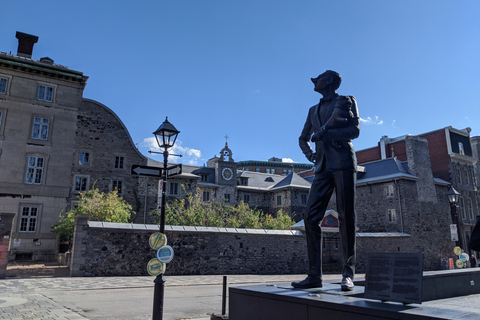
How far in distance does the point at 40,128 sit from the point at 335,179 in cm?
2704

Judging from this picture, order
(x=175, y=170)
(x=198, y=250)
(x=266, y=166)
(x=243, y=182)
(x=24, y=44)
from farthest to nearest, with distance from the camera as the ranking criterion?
(x=266, y=166)
(x=243, y=182)
(x=24, y=44)
(x=198, y=250)
(x=175, y=170)

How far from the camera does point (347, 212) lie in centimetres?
527

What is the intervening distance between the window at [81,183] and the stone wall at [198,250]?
14.0m

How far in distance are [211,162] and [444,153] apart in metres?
27.0

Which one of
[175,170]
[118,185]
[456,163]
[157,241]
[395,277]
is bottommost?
[395,277]

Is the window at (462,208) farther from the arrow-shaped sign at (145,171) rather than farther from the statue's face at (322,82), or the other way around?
the statue's face at (322,82)

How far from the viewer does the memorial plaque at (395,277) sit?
3.63m

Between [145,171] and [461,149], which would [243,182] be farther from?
[145,171]

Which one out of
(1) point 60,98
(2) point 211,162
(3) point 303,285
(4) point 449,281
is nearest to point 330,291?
(3) point 303,285

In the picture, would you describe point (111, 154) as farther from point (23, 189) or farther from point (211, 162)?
point (211, 162)

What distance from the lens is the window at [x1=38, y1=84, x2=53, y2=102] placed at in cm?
2719

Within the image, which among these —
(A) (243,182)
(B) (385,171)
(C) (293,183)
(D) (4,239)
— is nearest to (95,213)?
(D) (4,239)

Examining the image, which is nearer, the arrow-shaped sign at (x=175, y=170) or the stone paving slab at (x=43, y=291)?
the stone paving slab at (x=43, y=291)

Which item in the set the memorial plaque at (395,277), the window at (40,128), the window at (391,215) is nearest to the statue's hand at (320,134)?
the memorial plaque at (395,277)
